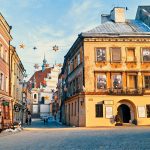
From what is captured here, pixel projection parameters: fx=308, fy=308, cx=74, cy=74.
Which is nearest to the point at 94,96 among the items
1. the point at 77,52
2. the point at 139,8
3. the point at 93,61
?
the point at 93,61

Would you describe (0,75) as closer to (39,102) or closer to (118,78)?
(118,78)

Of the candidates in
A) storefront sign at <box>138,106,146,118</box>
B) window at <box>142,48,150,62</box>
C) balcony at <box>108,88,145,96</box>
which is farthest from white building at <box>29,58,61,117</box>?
storefront sign at <box>138,106,146,118</box>

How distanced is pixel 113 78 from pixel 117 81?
0.58 m

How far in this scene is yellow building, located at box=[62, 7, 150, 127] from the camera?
35.5m

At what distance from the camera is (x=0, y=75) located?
105 feet

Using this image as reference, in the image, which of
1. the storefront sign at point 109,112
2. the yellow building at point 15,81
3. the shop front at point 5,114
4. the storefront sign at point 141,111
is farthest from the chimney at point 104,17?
the shop front at point 5,114

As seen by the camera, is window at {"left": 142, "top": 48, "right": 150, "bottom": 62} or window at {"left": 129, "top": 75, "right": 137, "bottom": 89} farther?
window at {"left": 142, "top": 48, "right": 150, "bottom": 62}

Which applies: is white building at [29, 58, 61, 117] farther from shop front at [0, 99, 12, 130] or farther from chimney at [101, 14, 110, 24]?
shop front at [0, 99, 12, 130]

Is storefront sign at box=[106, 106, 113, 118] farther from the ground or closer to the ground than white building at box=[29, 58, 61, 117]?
closer to the ground

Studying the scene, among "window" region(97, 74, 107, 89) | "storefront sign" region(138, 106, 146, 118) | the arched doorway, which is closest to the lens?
"storefront sign" region(138, 106, 146, 118)

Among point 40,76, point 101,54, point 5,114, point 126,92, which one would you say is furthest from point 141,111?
point 40,76

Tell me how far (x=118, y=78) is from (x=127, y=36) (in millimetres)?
5182

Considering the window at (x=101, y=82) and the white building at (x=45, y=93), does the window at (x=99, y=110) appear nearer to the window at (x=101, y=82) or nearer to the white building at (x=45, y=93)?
the window at (x=101, y=82)

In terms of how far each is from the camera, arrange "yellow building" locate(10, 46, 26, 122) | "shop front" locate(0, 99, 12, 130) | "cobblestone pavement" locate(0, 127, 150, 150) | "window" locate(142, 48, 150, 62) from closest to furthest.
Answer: "cobblestone pavement" locate(0, 127, 150, 150) → "shop front" locate(0, 99, 12, 130) → "window" locate(142, 48, 150, 62) → "yellow building" locate(10, 46, 26, 122)
